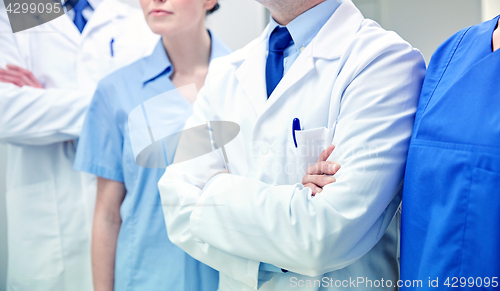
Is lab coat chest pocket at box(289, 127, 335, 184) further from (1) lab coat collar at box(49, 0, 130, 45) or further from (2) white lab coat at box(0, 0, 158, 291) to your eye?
(1) lab coat collar at box(49, 0, 130, 45)

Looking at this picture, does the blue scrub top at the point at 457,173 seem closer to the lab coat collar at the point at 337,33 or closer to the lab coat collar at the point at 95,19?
the lab coat collar at the point at 337,33

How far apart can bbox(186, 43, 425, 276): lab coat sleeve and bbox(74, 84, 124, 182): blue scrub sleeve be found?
1.21ft

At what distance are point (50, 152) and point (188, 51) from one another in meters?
0.44

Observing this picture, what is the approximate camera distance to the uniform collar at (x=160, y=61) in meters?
0.83

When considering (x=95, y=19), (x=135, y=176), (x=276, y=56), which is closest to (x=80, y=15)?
(x=95, y=19)

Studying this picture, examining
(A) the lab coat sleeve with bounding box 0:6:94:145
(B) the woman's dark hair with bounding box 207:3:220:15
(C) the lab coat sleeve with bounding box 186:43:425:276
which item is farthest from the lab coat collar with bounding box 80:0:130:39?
(C) the lab coat sleeve with bounding box 186:43:425:276

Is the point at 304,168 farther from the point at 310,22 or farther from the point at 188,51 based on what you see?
the point at 188,51

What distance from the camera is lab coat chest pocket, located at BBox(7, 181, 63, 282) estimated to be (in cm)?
84

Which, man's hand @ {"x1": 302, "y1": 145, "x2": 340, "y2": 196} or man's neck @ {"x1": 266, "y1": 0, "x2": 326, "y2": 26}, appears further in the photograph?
man's neck @ {"x1": 266, "y1": 0, "x2": 326, "y2": 26}

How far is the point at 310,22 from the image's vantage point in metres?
0.63

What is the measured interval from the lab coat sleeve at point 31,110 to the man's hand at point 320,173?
0.60 m

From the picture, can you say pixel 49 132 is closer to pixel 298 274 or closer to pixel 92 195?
pixel 92 195

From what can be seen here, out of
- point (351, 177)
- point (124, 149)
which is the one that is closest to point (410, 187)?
point (351, 177)

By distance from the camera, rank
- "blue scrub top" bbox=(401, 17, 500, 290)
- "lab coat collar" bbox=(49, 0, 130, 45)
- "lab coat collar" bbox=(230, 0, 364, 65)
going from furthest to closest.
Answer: "lab coat collar" bbox=(49, 0, 130, 45), "lab coat collar" bbox=(230, 0, 364, 65), "blue scrub top" bbox=(401, 17, 500, 290)
